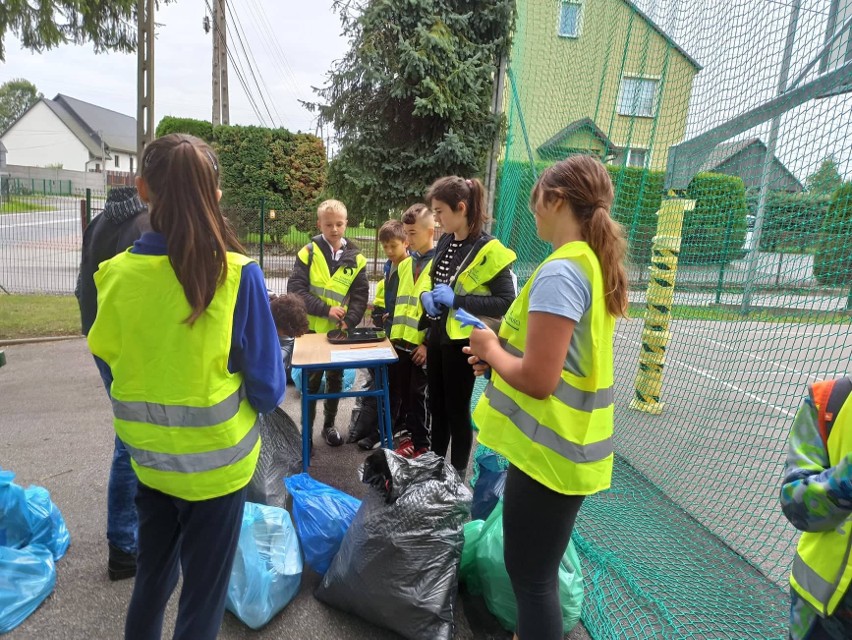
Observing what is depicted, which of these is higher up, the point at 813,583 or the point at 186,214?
the point at 186,214

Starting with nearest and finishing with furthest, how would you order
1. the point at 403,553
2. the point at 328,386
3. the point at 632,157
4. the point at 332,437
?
1. the point at 403,553
2. the point at 328,386
3. the point at 332,437
4. the point at 632,157

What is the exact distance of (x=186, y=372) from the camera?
135 centimetres

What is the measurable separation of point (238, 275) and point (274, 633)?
4.75ft

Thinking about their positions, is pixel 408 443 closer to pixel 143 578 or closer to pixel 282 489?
pixel 282 489

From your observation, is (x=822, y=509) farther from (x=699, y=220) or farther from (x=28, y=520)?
(x=699, y=220)

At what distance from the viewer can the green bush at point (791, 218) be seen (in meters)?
3.66

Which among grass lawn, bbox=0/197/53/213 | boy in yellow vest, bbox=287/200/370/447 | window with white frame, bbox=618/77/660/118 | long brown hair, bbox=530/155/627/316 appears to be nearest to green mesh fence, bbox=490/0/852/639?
window with white frame, bbox=618/77/660/118

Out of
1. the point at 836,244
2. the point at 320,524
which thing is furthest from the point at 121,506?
the point at 836,244

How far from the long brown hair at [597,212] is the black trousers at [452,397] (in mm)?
1340

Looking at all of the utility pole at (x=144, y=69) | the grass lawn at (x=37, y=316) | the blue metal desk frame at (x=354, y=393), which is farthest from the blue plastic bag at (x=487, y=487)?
the utility pole at (x=144, y=69)

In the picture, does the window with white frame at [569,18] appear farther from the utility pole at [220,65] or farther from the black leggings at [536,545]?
the utility pole at [220,65]

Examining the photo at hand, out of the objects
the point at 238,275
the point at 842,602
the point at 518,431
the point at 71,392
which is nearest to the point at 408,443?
the point at 518,431

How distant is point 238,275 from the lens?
1.37 metres

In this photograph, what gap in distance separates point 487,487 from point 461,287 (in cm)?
101
